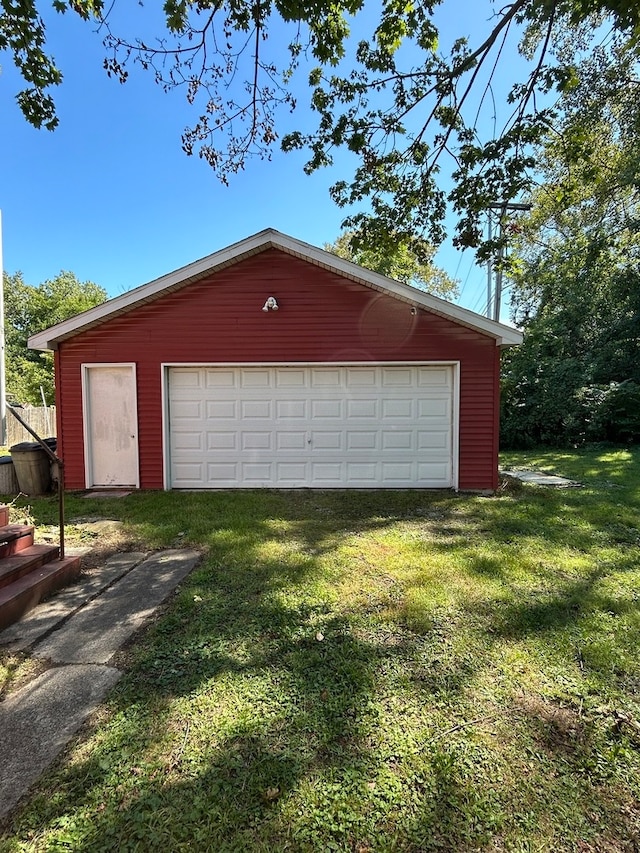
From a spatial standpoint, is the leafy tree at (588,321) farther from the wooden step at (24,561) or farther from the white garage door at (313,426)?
the wooden step at (24,561)

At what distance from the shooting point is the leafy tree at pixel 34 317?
23.0m

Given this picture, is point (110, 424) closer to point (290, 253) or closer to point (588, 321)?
point (290, 253)

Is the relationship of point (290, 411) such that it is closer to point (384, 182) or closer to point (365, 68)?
point (384, 182)

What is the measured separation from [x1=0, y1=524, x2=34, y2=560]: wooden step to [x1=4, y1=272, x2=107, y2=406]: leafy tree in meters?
19.7

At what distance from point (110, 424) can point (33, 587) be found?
4.82m

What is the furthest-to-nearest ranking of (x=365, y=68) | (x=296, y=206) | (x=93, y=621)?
1. (x=296, y=206)
2. (x=365, y=68)
3. (x=93, y=621)

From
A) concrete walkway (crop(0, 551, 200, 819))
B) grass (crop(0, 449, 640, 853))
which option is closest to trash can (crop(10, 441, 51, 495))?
concrete walkway (crop(0, 551, 200, 819))

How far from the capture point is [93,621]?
3.11 m

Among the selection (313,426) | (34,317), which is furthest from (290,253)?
(34,317)

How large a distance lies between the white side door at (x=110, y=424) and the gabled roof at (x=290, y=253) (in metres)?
0.89

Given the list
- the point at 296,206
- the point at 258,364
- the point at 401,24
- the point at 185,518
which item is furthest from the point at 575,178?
the point at 185,518

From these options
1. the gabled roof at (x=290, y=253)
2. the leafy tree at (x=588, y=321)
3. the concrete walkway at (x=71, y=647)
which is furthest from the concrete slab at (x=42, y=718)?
the leafy tree at (x=588, y=321)

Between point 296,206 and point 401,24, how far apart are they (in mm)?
6228

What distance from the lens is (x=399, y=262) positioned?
17125 mm
